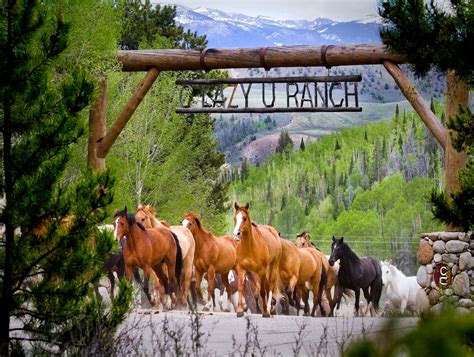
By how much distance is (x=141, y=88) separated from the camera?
44.9 feet

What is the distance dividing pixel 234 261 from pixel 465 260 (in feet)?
15.3

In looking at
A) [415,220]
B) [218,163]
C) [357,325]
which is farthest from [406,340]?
[415,220]

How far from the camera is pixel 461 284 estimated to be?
12711 millimetres

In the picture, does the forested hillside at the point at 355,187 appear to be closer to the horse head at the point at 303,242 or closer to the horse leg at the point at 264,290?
the horse head at the point at 303,242

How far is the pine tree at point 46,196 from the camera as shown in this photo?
6238 millimetres

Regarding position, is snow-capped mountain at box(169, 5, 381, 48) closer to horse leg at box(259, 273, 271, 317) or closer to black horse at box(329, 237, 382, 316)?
black horse at box(329, 237, 382, 316)

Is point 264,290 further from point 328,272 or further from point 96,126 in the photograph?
point 328,272

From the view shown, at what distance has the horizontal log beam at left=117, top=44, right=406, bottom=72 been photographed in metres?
13.1

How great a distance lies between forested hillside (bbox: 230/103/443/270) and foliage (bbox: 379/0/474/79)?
62914mm

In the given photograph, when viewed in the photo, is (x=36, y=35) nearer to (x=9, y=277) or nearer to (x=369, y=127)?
(x=9, y=277)

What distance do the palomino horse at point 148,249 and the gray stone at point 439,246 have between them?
4.34m

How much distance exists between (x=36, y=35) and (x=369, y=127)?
98411 millimetres

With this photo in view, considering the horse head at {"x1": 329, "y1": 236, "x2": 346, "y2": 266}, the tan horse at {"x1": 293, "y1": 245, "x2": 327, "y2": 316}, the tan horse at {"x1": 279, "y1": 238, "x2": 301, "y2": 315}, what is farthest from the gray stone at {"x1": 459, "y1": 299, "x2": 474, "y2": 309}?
the tan horse at {"x1": 293, "y1": 245, "x2": 327, "y2": 316}

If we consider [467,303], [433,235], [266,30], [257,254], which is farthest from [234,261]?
[266,30]
